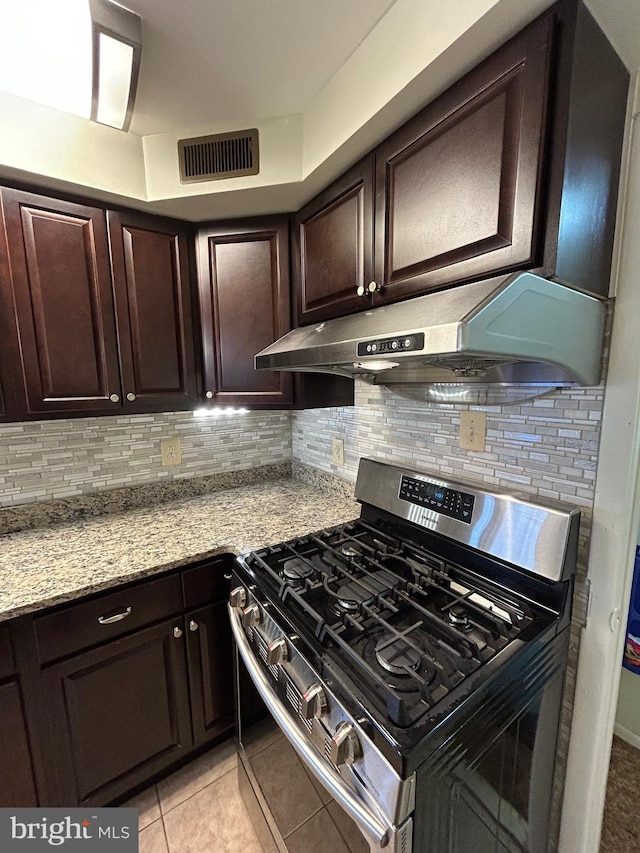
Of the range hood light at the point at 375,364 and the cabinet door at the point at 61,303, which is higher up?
the cabinet door at the point at 61,303

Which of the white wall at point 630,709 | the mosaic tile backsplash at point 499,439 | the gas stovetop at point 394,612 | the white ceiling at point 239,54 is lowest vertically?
the white wall at point 630,709

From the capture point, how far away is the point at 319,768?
0.79 m

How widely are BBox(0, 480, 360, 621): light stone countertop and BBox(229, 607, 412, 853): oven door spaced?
1.00 ft

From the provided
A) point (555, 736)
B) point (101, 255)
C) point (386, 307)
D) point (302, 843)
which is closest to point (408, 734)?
point (302, 843)

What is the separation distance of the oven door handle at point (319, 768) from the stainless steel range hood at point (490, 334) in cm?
87

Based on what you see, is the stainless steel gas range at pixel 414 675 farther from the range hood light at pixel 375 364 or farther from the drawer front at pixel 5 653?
the drawer front at pixel 5 653

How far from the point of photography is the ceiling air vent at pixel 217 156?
49.8 inches

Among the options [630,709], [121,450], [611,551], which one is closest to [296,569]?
[611,551]

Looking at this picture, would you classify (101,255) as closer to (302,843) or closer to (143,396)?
(143,396)

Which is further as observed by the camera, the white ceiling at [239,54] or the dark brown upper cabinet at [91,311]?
the dark brown upper cabinet at [91,311]

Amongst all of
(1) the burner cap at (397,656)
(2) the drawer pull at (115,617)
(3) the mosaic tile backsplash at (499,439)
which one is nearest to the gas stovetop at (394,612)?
(1) the burner cap at (397,656)

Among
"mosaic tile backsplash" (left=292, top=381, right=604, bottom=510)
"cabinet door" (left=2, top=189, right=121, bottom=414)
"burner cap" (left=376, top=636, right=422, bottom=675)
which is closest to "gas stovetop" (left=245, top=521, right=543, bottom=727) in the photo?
"burner cap" (left=376, top=636, right=422, bottom=675)

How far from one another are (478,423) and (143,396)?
126cm

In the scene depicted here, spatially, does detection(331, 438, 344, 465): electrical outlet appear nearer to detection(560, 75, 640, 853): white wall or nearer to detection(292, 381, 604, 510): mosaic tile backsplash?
detection(292, 381, 604, 510): mosaic tile backsplash
